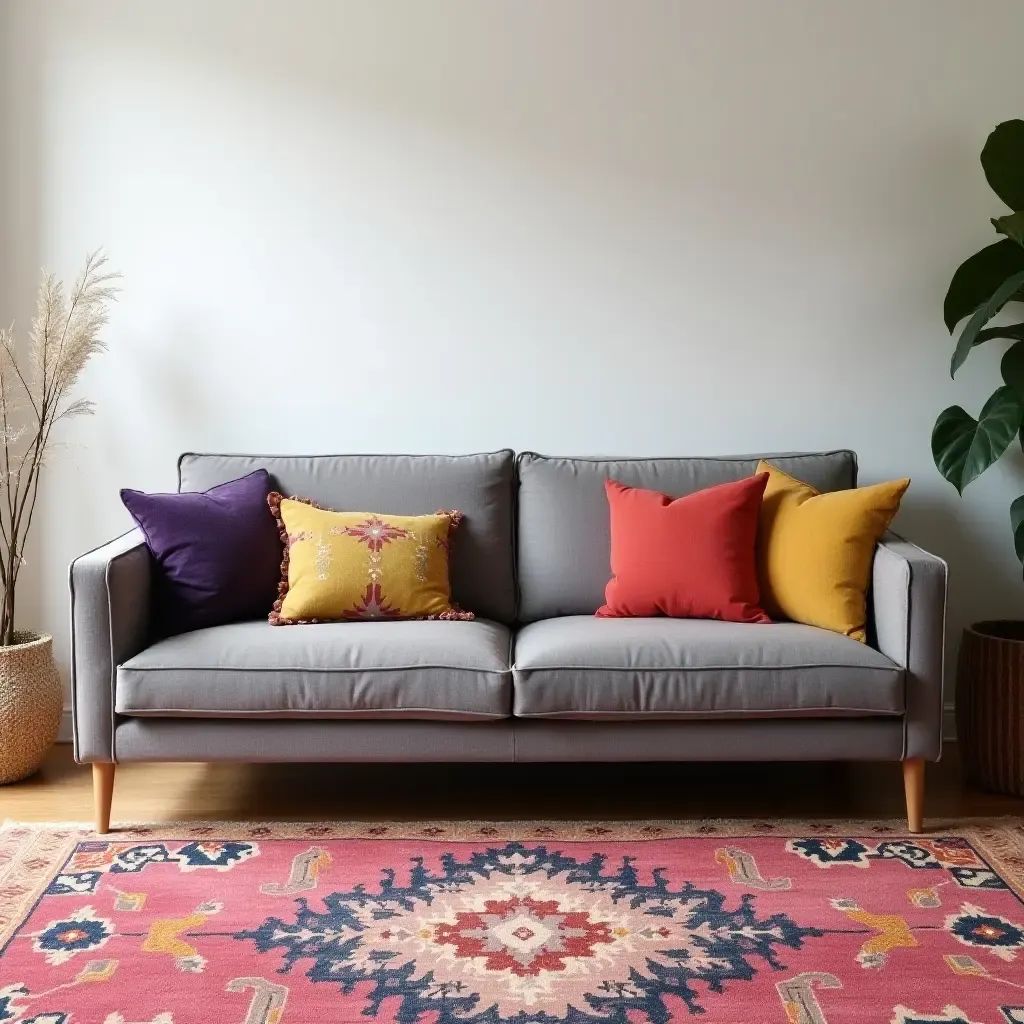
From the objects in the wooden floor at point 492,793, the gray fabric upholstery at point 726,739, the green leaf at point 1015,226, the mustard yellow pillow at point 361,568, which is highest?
the green leaf at point 1015,226

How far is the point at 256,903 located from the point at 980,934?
1.46 metres

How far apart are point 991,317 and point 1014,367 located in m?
0.16

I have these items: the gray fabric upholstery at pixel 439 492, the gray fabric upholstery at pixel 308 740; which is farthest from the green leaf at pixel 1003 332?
the gray fabric upholstery at pixel 308 740

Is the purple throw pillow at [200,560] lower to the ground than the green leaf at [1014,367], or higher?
lower

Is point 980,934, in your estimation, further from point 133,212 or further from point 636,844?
point 133,212

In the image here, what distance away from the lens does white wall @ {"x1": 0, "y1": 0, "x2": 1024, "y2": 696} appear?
3.49 metres

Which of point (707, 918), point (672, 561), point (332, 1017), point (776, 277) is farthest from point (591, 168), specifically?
point (332, 1017)

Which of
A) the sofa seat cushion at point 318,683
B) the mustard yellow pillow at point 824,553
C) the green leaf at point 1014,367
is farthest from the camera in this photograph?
the green leaf at point 1014,367

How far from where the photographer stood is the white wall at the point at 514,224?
137 inches

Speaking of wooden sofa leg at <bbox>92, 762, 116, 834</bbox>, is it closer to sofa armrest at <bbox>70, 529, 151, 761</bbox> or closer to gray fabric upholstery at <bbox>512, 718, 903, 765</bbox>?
sofa armrest at <bbox>70, 529, 151, 761</bbox>

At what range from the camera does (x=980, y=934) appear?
224 cm

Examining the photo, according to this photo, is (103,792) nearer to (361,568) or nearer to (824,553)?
(361,568)

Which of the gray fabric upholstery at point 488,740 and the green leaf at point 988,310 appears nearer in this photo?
the gray fabric upholstery at point 488,740

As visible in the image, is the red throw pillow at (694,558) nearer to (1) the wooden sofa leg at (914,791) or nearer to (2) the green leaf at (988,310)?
(1) the wooden sofa leg at (914,791)
